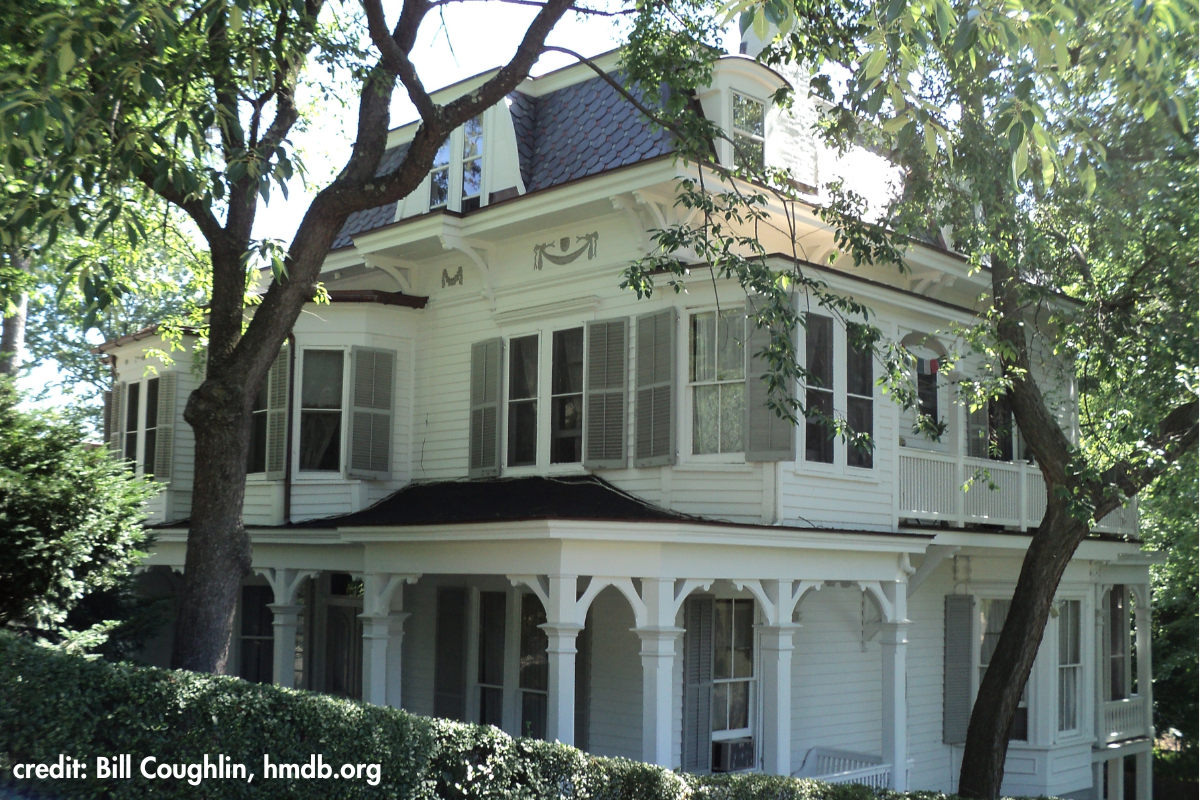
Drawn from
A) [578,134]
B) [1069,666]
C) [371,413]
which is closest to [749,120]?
[578,134]

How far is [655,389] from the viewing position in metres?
13.5

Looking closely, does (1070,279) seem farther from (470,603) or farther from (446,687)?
(446,687)

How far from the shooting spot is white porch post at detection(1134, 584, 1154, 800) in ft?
62.4

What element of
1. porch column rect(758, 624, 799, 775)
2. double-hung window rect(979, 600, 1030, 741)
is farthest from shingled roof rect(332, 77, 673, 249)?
double-hung window rect(979, 600, 1030, 741)

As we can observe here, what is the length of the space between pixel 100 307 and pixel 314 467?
726 centimetres

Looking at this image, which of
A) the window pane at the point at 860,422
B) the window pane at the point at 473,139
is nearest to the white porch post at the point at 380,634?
the window pane at the point at 860,422

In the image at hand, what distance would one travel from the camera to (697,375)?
13258mm

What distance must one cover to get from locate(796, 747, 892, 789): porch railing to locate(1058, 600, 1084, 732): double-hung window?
15.7 feet

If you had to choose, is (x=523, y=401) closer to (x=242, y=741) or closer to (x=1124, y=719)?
(x=242, y=741)

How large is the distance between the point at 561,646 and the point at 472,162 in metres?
8.34

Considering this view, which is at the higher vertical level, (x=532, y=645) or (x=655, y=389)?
(x=655, y=389)

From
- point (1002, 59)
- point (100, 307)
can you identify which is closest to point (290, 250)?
point (100, 307)

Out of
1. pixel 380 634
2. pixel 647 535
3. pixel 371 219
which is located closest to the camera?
pixel 647 535

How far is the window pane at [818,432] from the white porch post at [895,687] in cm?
182
